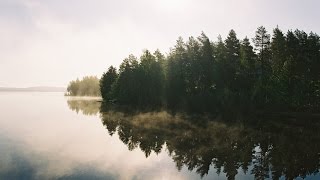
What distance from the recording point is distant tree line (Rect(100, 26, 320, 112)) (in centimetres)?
6469

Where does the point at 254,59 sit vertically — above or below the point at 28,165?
above

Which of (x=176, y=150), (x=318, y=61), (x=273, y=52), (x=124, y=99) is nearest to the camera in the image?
(x=176, y=150)

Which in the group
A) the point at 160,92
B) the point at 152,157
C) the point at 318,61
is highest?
the point at 318,61

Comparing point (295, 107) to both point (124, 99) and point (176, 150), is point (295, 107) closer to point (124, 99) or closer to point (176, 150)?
point (176, 150)

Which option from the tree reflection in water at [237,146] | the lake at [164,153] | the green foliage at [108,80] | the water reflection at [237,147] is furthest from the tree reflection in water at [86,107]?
the lake at [164,153]

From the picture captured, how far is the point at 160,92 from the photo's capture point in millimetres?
92750

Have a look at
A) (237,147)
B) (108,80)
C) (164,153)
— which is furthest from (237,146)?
(108,80)

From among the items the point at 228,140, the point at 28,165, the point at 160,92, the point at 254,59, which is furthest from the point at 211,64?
the point at 28,165

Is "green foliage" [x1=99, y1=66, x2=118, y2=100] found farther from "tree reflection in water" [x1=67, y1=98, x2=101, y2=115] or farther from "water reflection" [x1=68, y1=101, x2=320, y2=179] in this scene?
"water reflection" [x1=68, y1=101, x2=320, y2=179]

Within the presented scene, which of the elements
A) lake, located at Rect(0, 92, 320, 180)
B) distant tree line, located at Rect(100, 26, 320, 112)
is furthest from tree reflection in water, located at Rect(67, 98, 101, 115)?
lake, located at Rect(0, 92, 320, 180)

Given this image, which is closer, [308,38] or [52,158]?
[52,158]

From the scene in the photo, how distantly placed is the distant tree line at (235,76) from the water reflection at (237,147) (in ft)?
82.1

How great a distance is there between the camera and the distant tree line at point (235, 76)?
212 feet

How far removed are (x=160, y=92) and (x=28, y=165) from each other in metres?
72.5
